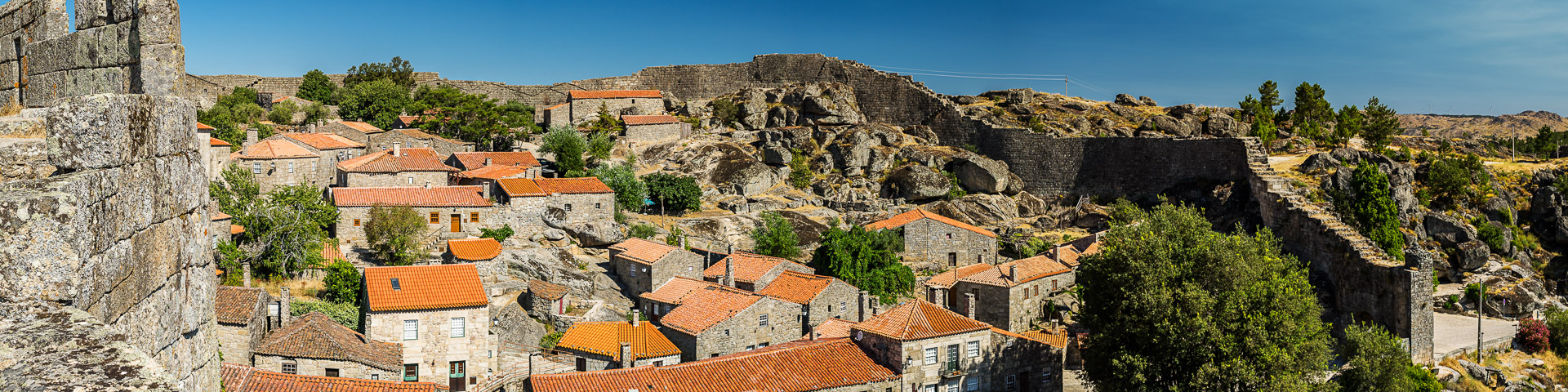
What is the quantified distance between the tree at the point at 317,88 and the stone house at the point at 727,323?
3858 cm

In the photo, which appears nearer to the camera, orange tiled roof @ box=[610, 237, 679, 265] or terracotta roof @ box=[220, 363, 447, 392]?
terracotta roof @ box=[220, 363, 447, 392]

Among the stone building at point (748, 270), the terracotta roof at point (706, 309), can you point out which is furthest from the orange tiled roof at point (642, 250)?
the terracotta roof at point (706, 309)

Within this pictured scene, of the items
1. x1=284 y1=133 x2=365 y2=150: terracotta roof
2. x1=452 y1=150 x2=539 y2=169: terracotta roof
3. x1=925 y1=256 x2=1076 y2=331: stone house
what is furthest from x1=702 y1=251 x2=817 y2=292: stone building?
x1=284 y1=133 x2=365 y2=150: terracotta roof

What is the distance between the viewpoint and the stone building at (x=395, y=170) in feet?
132

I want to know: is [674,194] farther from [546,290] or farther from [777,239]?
[546,290]

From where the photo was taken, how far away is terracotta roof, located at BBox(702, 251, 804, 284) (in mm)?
36156

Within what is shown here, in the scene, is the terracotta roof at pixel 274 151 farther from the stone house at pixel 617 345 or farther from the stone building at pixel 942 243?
the stone building at pixel 942 243

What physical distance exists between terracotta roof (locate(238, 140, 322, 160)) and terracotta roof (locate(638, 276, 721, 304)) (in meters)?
16.7

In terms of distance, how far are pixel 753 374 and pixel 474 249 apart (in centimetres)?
1199

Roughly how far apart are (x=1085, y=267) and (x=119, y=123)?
3077cm

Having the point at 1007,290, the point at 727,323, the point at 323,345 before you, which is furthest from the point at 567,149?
the point at 323,345

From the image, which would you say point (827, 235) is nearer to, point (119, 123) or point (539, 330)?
point (539, 330)

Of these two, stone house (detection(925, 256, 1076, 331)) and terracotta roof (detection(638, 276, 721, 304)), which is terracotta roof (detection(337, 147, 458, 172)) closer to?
terracotta roof (detection(638, 276, 721, 304))

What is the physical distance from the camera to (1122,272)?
29.5 meters
